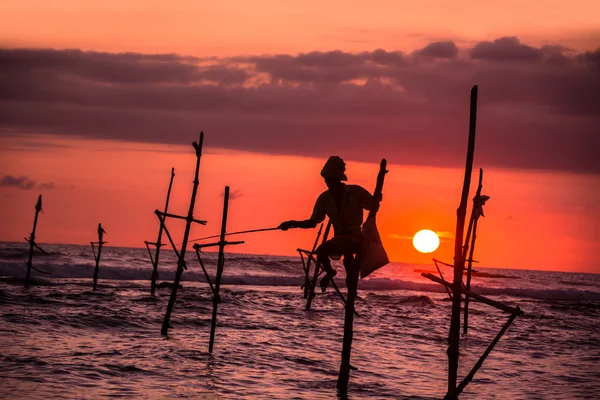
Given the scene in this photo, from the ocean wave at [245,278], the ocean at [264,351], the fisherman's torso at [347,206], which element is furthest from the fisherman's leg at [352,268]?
the ocean wave at [245,278]

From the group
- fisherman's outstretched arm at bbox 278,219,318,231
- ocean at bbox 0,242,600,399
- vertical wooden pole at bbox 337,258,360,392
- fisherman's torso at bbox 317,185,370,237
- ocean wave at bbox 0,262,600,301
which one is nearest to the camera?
fisherman's torso at bbox 317,185,370,237

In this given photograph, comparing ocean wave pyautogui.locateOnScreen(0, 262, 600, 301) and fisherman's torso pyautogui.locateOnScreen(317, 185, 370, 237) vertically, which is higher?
fisherman's torso pyautogui.locateOnScreen(317, 185, 370, 237)

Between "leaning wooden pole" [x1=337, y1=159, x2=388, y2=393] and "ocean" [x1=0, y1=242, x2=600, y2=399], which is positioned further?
"ocean" [x1=0, y1=242, x2=600, y2=399]

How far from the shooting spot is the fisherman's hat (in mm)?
11367

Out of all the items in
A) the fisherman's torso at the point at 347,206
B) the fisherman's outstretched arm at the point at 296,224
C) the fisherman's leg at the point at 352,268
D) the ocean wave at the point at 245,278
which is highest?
the fisherman's torso at the point at 347,206

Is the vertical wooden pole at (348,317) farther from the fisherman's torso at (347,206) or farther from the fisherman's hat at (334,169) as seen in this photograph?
the fisherman's hat at (334,169)

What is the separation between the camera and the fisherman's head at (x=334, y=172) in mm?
11367

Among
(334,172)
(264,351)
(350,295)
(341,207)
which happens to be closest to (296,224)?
(341,207)

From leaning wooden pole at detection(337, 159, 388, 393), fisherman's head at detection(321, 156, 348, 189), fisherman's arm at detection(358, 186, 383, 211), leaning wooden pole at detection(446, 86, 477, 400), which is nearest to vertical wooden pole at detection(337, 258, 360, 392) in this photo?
leaning wooden pole at detection(337, 159, 388, 393)

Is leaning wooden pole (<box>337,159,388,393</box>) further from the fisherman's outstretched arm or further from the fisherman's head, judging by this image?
the fisherman's outstretched arm

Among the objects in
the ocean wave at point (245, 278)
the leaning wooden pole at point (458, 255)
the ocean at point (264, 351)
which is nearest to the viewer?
the leaning wooden pole at point (458, 255)

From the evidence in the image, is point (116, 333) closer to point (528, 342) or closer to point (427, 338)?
point (427, 338)

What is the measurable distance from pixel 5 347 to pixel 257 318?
9810 millimetres

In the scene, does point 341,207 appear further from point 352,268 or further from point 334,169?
point 352,268
